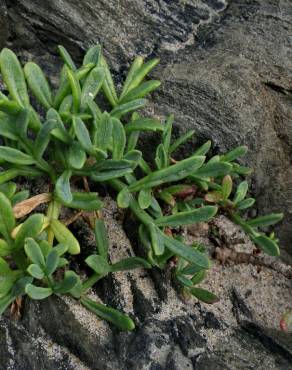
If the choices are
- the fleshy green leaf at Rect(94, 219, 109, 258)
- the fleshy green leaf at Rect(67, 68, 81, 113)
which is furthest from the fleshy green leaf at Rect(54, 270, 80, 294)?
the fleshy green leaf at Rect(67, 68, 81, 113)

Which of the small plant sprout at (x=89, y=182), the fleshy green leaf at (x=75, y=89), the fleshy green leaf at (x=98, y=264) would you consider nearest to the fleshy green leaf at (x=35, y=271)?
the small plant sprout at (x=89, y=182)

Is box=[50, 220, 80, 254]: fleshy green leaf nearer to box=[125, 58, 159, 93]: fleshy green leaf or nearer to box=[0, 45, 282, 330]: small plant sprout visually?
box=[0, 45, 282, 330]: small plant sprout

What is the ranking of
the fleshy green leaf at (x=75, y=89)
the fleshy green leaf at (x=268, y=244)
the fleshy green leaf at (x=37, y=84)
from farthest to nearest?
1. the fleshy green leaf at (x=268, y=244)
2. the fleshy green leaf at (x=37, y=84)
3. the fleshy green leaf at (x=75, y=89)

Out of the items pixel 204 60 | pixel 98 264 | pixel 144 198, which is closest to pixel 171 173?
pixel 144 198

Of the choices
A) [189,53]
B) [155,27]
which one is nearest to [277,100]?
[189,53]

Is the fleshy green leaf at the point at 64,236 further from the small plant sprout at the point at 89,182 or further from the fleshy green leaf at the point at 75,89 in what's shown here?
the fleshy green leaf at the point at 75,89

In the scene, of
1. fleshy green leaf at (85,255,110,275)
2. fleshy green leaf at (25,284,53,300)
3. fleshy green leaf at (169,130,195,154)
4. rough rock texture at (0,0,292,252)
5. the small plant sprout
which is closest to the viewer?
fleshy green leaf at (25,284,53,300)

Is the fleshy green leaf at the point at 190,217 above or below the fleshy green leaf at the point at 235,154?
below

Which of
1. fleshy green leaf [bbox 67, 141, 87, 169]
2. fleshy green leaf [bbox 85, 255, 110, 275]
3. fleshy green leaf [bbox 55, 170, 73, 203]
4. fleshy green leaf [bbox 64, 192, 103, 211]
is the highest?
fleshy green leaf [bbox 67, 141, 87, 169]

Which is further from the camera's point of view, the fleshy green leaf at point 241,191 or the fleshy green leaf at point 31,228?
the fleshy green leaf at point 241,191
